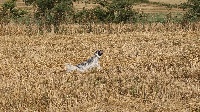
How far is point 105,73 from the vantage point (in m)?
11.4

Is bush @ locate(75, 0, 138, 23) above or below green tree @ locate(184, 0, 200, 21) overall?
below

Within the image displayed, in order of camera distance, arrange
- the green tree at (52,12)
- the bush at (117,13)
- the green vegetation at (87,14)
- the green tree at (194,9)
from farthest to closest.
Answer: the bush at (117,13) → the green tree at (194,9) → the green vegetation at (87,14) → the green tree at (52,12)

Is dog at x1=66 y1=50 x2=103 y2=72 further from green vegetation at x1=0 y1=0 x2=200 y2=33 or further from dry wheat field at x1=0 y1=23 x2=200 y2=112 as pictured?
green vegetation at x1=0 y1=0 x2=200 y2=33

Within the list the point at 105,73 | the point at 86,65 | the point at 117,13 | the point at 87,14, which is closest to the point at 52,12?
the point at 87,14

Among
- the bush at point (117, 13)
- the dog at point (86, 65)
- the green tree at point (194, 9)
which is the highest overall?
the dog at point (86, 65)

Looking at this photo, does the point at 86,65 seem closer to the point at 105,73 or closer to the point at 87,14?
the point at 105,73

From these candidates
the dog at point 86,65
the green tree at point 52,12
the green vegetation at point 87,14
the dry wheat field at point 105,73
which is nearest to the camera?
the dry wheat field at point 105,73

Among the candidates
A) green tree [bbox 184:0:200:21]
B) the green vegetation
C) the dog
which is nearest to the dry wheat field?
the dog

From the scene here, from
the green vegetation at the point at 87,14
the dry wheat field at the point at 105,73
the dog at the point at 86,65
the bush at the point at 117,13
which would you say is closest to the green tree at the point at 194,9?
the green vegetation at the point at 87,14

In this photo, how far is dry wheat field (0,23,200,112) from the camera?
28.0 ft

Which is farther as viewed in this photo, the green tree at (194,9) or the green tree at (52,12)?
the green tree at (194,9)

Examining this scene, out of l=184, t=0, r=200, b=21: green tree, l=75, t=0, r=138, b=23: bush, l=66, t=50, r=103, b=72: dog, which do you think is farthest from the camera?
l=75, t=0, r=138, b=23: bush

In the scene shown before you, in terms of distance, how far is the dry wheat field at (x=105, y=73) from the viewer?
8.53 m

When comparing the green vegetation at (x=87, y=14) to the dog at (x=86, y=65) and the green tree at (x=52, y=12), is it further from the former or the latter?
the dog at (x=86, y=65)
